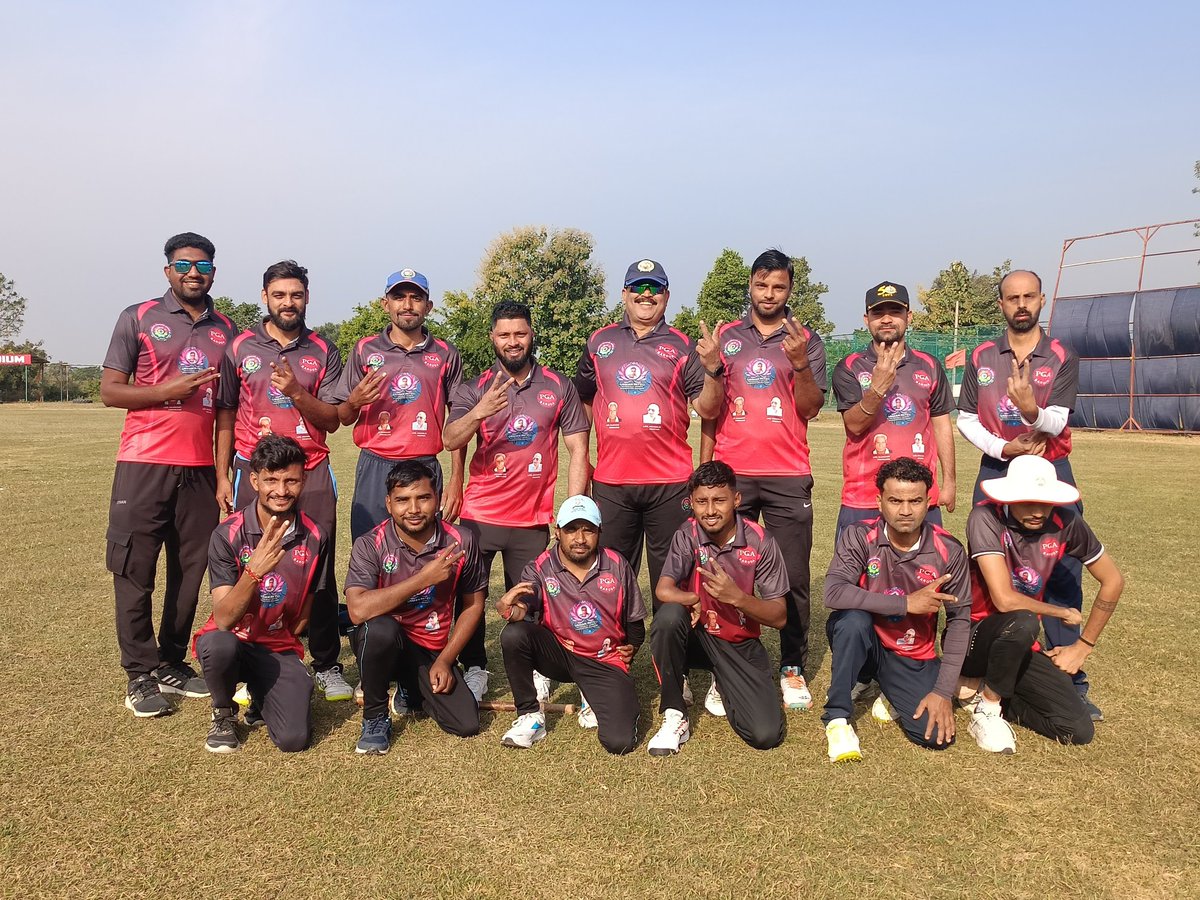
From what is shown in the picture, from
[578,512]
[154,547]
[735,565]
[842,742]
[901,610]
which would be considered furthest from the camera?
[154,547]

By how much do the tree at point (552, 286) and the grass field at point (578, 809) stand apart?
1838 inches

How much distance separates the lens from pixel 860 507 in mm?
5539

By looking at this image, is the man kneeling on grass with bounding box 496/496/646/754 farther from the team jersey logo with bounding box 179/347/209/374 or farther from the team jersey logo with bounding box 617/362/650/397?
the team jersey logo with bounding box 179/347/209/374

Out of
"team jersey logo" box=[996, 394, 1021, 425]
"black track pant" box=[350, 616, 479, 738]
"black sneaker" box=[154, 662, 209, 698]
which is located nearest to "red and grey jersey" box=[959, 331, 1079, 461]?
"team jersey logo" box=[996, 394, 1021, 425]

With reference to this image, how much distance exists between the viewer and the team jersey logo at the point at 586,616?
4969 mm

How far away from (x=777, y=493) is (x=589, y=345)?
159 centimetres

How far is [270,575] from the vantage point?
4.84 meters

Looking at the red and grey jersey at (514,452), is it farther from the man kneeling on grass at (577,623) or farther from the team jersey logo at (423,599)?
the team jersey logo at (423,599)

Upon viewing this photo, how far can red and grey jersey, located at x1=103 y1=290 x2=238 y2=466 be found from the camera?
17.3 ft

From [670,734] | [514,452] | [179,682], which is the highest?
[514,452]

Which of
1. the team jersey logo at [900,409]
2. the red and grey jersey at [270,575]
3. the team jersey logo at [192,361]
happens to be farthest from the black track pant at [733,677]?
the team jersey logo at [192,361]

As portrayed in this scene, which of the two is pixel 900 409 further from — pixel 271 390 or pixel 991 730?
pixel 271 390

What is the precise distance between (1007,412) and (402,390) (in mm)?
3827

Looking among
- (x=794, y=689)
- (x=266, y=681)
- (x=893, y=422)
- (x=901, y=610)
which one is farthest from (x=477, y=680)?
(x=893, y=422)
